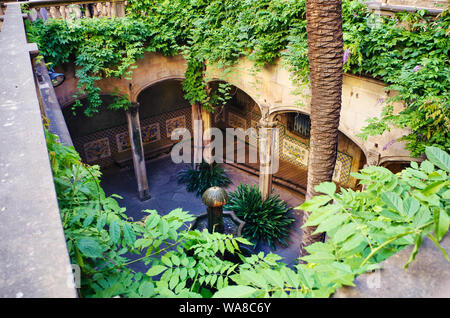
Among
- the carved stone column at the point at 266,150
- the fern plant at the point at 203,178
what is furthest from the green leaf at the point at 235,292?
the fern plant at the point at 203,178

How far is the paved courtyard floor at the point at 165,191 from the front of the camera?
9883 millimetres

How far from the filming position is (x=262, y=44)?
711 cm

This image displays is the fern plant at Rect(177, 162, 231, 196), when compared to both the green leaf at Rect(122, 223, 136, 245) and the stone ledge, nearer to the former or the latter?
the stone ledge

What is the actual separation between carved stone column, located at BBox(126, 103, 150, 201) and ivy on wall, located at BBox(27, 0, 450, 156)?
45 centimetres

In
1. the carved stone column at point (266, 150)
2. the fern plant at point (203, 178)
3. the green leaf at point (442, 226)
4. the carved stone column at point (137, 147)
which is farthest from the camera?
the fern plant at point (203, 178)

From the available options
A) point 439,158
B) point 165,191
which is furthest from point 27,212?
point 165,191

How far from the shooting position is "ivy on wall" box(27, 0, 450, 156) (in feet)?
16.3

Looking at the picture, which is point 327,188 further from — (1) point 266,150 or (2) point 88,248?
(1) point 266,150

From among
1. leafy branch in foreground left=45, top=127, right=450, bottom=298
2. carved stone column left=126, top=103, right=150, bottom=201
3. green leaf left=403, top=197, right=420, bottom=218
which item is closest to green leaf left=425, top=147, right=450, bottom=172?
leafy branch in foreground left=45, top=127, right=450, bottom=298

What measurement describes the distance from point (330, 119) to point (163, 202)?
6764 mm

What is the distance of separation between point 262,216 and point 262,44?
4006mm

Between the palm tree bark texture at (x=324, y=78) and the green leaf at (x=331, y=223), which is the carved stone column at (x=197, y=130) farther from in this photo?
the green leaf at (x=331, y=223)

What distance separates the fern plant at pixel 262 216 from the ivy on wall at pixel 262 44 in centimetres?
293
